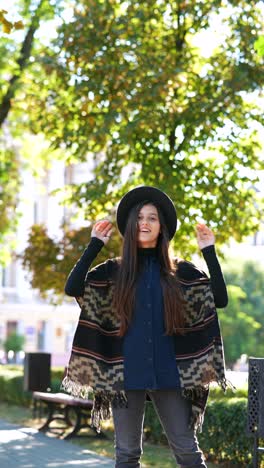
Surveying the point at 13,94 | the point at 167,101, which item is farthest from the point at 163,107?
the point at 13,94

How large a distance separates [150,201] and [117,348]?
79 centimetres

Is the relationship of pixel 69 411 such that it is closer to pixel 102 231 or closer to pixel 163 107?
pixel 163 107

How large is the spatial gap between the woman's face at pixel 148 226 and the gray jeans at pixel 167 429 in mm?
754

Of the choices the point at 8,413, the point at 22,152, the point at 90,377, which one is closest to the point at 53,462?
the point at 90,377

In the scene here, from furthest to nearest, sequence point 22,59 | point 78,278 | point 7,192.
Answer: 1. point 7,192
2. point 22,59
3. point 78,278

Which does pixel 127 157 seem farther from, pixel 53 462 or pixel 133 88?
pixel 53 462

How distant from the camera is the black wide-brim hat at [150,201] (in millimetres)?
6008

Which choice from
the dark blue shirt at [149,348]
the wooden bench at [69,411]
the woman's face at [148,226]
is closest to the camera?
the dark blue shirt at [149,348]

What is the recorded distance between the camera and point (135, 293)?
18.9 feet

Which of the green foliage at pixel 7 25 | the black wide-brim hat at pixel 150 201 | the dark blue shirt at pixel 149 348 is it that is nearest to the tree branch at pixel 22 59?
the green foliage at pixel 7 25

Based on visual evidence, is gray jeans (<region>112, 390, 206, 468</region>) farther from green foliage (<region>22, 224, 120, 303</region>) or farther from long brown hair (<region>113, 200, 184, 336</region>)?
green foliage (<region>22, 224, 120, 303</region>)

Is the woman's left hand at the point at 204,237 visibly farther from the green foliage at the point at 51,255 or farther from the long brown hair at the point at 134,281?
the green foliage at the point at 51,255

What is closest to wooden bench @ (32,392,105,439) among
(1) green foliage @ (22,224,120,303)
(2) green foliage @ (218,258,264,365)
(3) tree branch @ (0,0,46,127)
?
(1) green foliage @ (22,224,120,303)

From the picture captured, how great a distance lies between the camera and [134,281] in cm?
581
